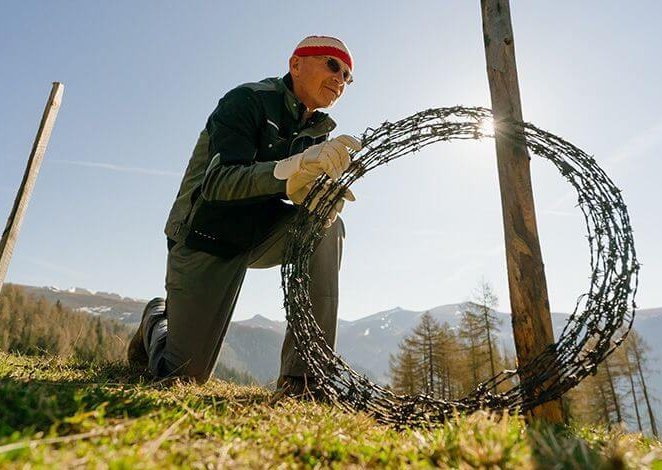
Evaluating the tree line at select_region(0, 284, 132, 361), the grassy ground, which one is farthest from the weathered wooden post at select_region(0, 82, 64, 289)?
the tree line at select_region(0, 284, 132, 361)

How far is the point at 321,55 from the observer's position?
4.66m

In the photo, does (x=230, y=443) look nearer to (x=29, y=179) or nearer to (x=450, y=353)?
(x=29, y=179)

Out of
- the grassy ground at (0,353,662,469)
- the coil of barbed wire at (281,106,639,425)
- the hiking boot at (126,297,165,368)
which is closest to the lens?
the grassy ground at (0,353,662,469)

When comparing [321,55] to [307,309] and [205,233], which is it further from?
[307,309]

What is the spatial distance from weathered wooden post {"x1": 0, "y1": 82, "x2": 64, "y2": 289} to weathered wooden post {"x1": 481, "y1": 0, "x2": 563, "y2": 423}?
6097 mm

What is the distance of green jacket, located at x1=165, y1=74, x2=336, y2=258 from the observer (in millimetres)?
3645

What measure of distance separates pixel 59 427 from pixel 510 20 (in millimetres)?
4726

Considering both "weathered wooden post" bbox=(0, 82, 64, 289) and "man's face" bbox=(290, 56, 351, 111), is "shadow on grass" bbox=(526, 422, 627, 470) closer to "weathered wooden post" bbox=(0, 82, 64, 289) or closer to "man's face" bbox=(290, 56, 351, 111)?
"man's face" bbox=(290, 56, 351, 111)

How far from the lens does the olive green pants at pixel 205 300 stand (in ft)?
14.4

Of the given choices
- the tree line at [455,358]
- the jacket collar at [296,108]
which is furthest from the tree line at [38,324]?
the jacket collar at [296,108]

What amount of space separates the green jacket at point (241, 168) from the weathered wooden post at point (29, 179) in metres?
2.74

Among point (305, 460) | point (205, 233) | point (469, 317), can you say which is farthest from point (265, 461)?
point (469, 317)

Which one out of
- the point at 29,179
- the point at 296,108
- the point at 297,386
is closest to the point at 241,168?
the point at 296,108

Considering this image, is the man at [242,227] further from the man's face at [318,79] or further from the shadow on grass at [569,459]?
the shadow on grass at [569,459]
